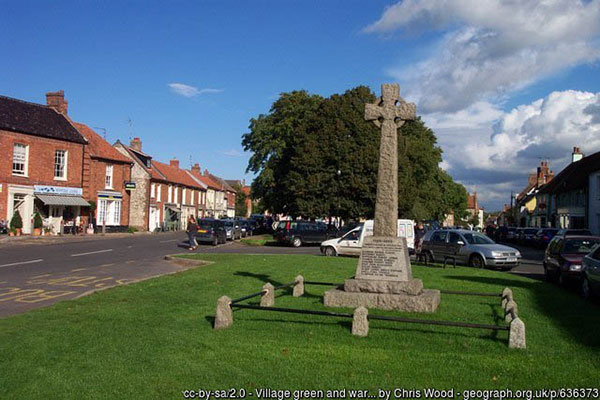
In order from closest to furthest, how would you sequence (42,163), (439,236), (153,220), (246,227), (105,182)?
1. (439,236)
2. (42,163)
3. (105,182)
4. (246,227)
5. (153,220)

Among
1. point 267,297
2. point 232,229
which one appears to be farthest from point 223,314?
point 232,229

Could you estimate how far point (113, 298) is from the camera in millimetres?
11859

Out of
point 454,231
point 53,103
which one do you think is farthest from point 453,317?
point 53,103

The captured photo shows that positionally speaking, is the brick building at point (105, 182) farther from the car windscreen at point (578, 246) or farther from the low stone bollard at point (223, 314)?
the low stone bollard at point (223, 314)

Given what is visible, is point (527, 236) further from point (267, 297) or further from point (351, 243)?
point (267, 297)

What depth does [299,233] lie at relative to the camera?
36719 mm

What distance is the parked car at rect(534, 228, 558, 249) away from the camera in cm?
3962

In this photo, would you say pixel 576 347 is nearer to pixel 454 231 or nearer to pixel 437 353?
pixel 437 353

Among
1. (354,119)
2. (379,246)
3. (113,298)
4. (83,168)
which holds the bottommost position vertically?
(113,298)

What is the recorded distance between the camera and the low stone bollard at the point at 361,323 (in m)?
7.95

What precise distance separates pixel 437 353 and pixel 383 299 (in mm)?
2816

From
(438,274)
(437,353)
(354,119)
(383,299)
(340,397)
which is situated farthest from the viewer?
(354,119)

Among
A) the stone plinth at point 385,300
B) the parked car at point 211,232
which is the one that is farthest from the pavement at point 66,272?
the parked car at point 211,232

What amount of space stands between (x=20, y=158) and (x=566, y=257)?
36192mm
